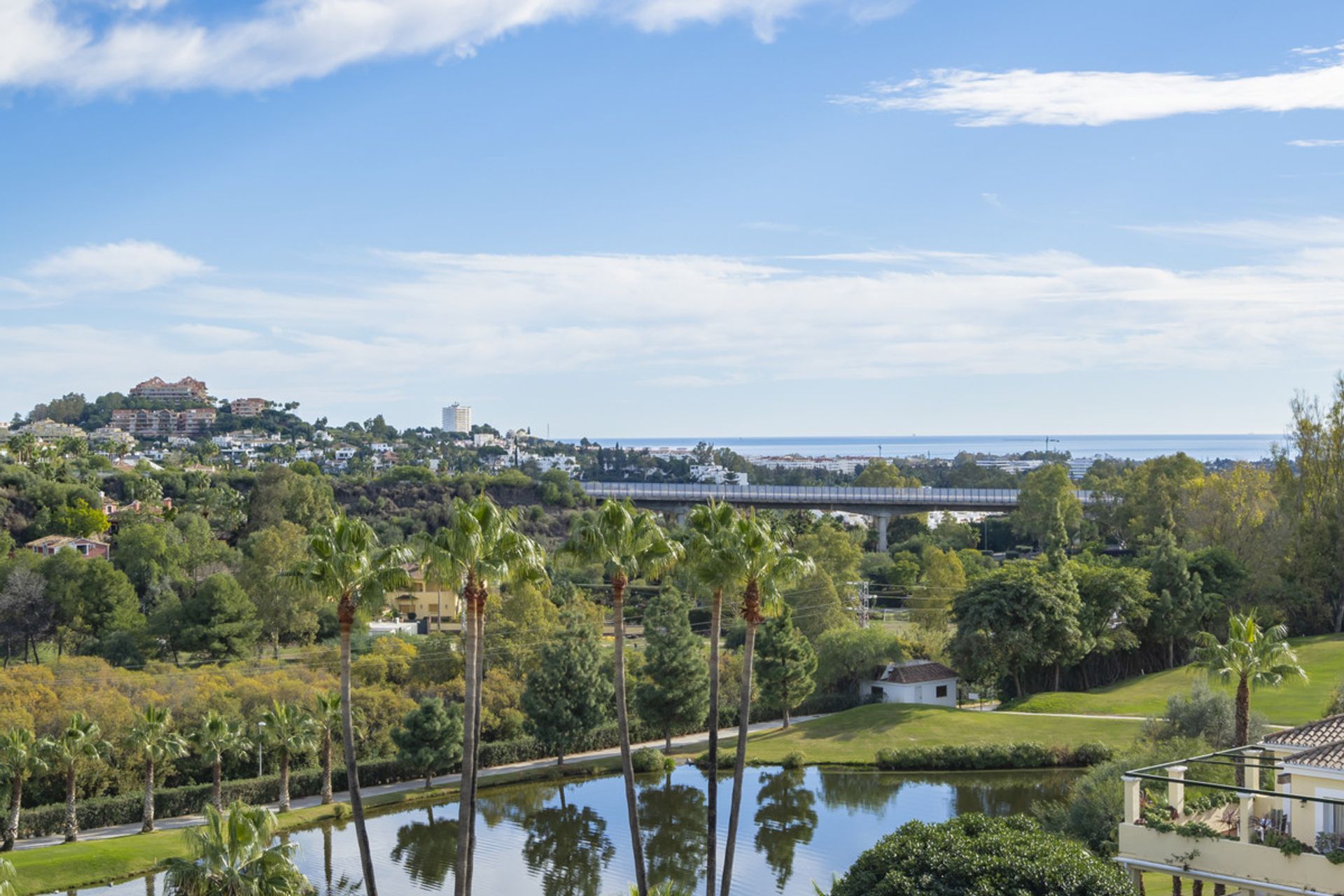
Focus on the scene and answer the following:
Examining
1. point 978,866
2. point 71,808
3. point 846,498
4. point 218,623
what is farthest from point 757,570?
point 846,498

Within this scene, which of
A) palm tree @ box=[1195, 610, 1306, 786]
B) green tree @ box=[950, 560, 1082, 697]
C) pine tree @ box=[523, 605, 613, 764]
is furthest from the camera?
green tree @ box=[950, 560, 1082, 697]

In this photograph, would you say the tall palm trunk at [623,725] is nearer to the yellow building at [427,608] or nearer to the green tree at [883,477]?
the yellow building at [427,608]

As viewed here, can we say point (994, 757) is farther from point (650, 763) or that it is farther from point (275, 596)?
point (275, 596)

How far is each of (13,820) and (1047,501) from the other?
260 feet

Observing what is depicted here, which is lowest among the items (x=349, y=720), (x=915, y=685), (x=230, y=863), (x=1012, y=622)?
(x=915, y=685)

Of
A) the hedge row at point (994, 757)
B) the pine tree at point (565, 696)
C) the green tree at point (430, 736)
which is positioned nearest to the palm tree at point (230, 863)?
the green tree at point (430, 736)

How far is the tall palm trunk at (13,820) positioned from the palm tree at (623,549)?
69.7 ft

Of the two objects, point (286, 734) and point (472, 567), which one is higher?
point (472, 567)

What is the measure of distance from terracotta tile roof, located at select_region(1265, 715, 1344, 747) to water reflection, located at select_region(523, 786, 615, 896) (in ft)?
56.9

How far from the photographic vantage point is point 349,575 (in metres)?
22.8

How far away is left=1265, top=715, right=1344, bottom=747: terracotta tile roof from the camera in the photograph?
22.1 m

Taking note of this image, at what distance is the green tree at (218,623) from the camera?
183 feet

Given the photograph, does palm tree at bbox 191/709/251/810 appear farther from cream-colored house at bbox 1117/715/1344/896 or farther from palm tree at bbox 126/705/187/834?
cream-colored house at bbox 1117/715/1344/896

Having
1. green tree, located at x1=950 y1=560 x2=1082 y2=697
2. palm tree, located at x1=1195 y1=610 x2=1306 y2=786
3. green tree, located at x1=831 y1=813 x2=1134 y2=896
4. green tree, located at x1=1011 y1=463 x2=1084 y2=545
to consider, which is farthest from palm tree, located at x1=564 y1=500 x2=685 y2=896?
green tree, located at x1=1011 y1=463 x2=1084 y2=545
